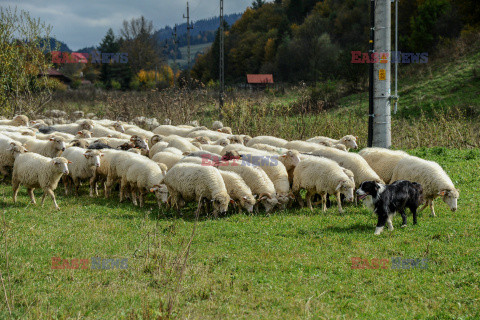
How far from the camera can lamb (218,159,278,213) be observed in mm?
9484

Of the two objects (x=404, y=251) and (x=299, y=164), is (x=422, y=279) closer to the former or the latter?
(x=404, y=251)

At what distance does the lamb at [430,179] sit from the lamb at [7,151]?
371 inches

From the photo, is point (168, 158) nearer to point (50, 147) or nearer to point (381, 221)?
point (50, 147)

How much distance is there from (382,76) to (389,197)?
6282mm

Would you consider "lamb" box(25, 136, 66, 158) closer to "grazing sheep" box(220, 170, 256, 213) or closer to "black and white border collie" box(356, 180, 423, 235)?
"grazing sheep" box(220, 170, 256, 213)

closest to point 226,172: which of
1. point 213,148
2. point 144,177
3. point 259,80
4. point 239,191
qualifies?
point 239,191

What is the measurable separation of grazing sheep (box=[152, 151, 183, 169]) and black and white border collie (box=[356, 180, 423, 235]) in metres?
5.21

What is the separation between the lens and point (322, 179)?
9430 mm

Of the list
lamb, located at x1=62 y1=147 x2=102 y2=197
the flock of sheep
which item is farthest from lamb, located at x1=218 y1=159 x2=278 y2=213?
lamb, located at x1=62 y1=147 x2=102 y2=197

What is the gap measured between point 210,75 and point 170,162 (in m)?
58.8

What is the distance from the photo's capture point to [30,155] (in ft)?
34.0

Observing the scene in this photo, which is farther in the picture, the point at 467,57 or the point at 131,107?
the point at 467,57

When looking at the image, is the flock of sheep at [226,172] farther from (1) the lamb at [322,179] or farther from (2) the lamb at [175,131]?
(2) the lamb at [175,131]

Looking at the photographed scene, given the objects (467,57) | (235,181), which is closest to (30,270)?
(235,181)
